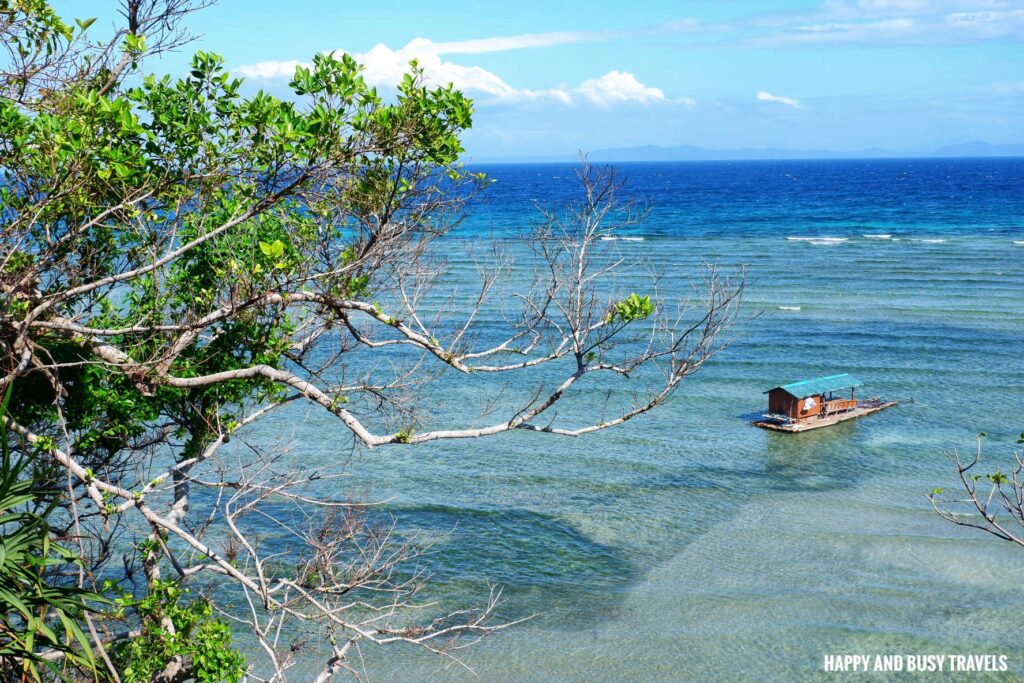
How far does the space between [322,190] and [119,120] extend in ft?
6.86

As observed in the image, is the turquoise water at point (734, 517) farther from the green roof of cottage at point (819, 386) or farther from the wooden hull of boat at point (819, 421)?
the green roof of cottage at point (819, 386)

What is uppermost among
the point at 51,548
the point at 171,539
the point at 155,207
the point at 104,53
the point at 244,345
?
the point at 104,53

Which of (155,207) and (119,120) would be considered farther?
(155,207)

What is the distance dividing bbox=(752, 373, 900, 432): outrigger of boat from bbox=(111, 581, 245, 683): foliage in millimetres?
17874

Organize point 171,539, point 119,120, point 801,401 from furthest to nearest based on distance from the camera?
point 801,401, point 171,539, point 119,120

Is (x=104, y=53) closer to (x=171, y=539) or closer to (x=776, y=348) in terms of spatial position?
(x=171, y=539)

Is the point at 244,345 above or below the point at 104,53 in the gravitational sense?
below

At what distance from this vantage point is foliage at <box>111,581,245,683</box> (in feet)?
29.0

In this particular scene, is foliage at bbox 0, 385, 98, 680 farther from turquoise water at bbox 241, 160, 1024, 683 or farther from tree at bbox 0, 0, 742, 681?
turquoise water at bbox 241, 160, 1024, 683

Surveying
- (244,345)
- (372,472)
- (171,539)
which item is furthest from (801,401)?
(244,345)

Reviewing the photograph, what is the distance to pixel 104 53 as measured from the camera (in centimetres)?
1012

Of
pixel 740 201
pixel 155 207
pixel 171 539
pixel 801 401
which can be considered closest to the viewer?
pixel 155 207

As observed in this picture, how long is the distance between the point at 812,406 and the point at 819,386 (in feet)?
1.81

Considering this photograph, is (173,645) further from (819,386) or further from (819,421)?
(819,386)
